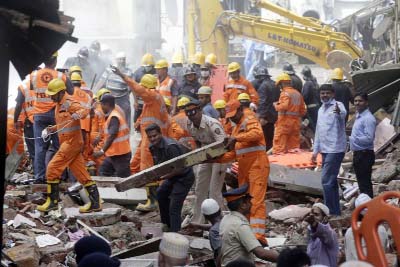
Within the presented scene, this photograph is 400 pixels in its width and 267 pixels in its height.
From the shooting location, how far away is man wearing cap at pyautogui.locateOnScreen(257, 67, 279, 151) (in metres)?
17.4

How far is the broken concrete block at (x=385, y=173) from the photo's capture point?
14.4m

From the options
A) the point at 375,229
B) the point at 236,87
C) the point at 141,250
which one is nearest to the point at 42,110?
the point at 236,87

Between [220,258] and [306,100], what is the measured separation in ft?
33.8

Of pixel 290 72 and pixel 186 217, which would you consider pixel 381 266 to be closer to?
pixel 186 217

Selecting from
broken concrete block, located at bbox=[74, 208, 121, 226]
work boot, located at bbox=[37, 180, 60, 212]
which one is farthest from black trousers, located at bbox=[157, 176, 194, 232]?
work boot, located at bbox=[37, 180, 60, 212]

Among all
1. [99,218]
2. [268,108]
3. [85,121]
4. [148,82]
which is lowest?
[99,218]

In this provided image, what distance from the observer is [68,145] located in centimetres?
1246

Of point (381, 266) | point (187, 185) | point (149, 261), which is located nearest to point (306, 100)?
point (187, 185)

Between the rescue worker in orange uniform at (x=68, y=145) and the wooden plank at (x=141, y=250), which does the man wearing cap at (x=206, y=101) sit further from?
Result: the wooden plank at (x=141, y=250)

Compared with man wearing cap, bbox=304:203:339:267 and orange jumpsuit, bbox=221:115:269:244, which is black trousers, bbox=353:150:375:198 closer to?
orange jumpsuit, bbox=221:115:269:244

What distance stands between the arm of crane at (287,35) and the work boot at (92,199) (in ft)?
33.1

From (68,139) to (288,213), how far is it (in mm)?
3140

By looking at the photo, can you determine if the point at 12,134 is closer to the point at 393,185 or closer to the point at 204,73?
the point at 393,185

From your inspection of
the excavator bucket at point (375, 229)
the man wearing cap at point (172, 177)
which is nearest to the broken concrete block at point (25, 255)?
the man wearing cap at point (172, 177)
